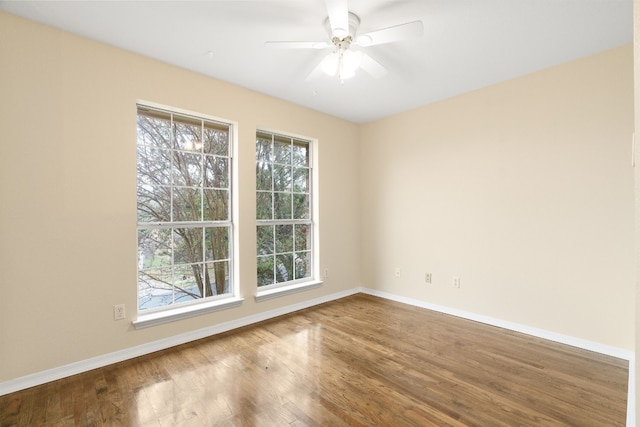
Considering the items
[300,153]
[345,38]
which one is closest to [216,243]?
A: [300,153]

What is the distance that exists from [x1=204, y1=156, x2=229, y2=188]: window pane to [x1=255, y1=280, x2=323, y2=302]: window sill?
1280mm

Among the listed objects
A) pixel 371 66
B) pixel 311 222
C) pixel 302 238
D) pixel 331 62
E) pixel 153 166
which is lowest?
pixel 302 238

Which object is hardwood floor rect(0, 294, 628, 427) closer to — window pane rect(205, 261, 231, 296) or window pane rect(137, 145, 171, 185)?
window pane rect(205, 261, 231, 296)

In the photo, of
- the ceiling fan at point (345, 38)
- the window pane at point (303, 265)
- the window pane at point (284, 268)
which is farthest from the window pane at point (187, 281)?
the ceiling fan at point (345, 38)

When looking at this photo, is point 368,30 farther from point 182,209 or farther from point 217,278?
point 217,278

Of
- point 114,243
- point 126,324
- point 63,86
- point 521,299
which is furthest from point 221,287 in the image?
point 521,299

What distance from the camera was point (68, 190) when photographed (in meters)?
2.18

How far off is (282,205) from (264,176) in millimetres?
434

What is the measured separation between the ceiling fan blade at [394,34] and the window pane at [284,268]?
2.52 metres

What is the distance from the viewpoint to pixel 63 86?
2.17m

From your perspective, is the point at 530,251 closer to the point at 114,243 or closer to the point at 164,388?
the point at 164,388

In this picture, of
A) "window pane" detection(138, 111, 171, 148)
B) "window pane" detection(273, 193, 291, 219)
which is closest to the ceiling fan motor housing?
"window pane" detection(138, 111, 171, 148)

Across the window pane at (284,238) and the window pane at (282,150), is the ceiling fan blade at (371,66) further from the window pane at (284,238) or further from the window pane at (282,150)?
the window pane at (284,238)

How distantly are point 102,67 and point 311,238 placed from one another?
275 centimetres
